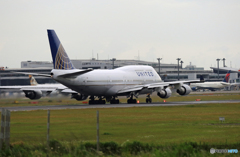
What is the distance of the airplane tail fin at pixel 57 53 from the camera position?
48.8 metres

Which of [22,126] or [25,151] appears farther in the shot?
[22,126]

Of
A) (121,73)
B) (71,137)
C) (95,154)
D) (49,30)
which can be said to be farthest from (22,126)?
(121,73)

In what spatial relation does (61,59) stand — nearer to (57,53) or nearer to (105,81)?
(57,53)

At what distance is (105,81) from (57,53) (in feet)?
35.1

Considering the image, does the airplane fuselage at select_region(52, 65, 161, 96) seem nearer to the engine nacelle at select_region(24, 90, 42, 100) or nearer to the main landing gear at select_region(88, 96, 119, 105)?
the main landing gear at select_region(88, 96, 119, 105)

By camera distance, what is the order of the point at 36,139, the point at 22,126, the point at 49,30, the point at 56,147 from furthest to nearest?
the point at 49,30 → the point at 22,126 → the point at 36,139 → the point at 56,147

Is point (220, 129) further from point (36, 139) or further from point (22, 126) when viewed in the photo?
point (22, 126)

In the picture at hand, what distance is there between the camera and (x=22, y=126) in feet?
89.9

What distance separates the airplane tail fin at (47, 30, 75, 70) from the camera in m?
48.8

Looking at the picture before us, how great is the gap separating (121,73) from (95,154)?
46.1 metres

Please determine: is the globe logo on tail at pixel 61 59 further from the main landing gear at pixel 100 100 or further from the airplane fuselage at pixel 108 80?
the main landing gear at pixel 100 100

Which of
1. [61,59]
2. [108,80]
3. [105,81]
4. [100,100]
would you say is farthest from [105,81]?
[61,59]

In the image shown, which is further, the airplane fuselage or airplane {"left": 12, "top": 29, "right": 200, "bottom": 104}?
the airplane fuselage

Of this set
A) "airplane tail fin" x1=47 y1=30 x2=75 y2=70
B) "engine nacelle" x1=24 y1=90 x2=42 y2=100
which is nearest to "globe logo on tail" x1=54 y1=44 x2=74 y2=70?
"airplane tail fin" x1=47 y1=30 x2=75 y2=70
